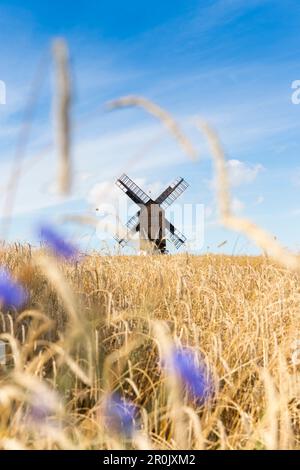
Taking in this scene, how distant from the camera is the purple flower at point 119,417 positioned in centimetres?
236

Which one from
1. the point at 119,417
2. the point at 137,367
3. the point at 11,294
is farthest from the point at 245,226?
the point at 11,294

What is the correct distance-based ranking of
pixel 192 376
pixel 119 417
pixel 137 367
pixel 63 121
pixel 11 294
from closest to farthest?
pixel 63 121 < pixel 119 417 < pixel 192 376 < pixel 137 367 < pixel 11 294

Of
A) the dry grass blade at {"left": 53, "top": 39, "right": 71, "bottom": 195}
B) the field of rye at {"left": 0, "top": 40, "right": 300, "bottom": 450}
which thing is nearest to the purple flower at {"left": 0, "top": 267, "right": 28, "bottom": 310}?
the field of rye at {"left": 0, "top": 40, "right": 300, "bottom": 450}

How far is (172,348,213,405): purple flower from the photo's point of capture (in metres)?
2.68

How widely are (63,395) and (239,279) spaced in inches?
143

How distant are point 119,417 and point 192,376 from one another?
44 cm

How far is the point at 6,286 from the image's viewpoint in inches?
155

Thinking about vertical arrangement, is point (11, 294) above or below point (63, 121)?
above

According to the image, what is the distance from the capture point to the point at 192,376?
2.70 meters

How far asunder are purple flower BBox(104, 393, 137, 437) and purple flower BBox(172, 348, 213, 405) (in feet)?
0.98

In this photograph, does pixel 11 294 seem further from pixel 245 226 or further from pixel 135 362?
pixel 245 226
